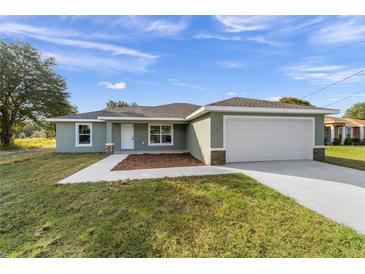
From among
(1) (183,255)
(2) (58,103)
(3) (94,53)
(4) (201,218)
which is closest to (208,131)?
(4) (201,218)

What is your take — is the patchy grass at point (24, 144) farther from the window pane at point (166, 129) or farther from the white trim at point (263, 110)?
the white trim at point (263, 110)

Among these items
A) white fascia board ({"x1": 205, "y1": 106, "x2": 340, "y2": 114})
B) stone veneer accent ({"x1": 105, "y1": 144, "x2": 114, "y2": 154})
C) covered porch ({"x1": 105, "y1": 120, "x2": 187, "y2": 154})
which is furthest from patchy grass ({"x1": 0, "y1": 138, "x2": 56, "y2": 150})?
white fascia board ({"x1": 205, "y1": 106, "x2": 340, "y2": 114})

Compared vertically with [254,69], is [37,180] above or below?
below

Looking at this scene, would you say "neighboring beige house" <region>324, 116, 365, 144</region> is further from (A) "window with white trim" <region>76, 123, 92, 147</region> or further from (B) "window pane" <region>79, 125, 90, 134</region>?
(B) "window pane" <region>79, 125, 90, 134</region>

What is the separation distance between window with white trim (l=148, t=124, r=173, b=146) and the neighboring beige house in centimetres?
1999

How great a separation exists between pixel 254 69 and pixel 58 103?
69.0ft

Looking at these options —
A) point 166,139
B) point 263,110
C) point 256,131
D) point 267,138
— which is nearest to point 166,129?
point 166,139

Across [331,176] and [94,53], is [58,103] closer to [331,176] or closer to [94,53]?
[94,53]

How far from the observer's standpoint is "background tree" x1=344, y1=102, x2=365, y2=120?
44459 mm

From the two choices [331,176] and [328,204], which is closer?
[328,204]

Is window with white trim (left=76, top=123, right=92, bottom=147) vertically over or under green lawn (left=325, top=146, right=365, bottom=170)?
over

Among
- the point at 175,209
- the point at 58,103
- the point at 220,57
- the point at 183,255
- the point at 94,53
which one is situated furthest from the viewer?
the point at 58,103

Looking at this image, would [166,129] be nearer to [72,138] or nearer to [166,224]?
[72,138]

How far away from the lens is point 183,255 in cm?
248
